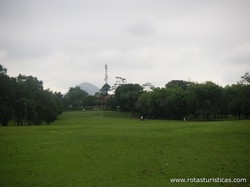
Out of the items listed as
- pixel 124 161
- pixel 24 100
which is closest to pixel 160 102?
pixel 24 100

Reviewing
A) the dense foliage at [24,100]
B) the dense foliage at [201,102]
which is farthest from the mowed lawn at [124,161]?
the dense foliage at [201,102]

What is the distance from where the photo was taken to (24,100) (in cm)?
8150

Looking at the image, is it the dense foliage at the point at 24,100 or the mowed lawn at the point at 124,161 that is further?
the dense foliage at the point at 24,100

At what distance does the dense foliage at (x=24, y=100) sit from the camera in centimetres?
7706

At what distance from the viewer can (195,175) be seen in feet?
54.9

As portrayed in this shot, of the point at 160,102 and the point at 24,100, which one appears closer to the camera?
the point at 24,100

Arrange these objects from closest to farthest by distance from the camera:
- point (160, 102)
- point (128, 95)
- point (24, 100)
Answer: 1. point (24, 100)
2. point (160, 102)
3. point (128, 95)

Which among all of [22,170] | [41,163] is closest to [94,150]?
[41,163]

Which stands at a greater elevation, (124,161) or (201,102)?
(201,102)

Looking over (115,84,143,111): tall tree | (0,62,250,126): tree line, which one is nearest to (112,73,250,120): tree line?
(0,62,250,126): tree line

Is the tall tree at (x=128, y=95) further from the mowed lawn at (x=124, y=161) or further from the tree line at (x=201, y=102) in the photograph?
the mowed lawn at (x=124, y=161)

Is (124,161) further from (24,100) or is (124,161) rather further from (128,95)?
(128,95)

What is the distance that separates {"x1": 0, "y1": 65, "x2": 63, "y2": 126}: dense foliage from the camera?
253 ft

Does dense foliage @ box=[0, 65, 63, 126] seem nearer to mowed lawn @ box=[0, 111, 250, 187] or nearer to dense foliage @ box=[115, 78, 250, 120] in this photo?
dense foliage @ box=[115, 78, 250, 120]
